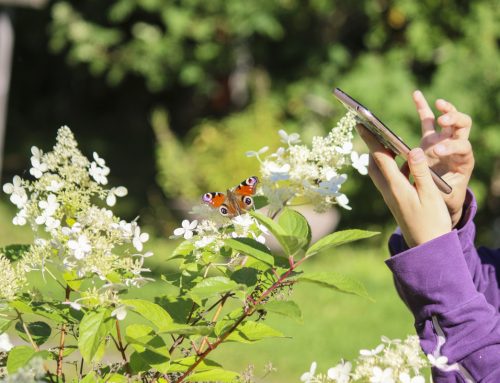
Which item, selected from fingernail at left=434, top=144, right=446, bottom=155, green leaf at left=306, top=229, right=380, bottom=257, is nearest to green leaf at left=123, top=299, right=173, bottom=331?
green leaf at left=306, top=229, right=380, bottom=257

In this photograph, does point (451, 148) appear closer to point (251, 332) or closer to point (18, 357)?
point (251, 332)

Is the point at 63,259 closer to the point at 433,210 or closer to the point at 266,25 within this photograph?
the point at 433,210

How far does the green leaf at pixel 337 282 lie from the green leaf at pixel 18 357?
37 cm

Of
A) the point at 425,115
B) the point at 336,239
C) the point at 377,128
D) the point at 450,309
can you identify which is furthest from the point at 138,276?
the point at 425,115

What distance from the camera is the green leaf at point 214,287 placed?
1.07 m

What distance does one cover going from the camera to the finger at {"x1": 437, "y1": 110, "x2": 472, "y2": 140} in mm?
1812

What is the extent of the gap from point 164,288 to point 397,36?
366cm

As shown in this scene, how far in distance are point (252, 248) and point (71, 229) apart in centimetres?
25

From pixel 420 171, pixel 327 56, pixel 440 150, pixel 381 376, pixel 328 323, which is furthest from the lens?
pixel 327 56

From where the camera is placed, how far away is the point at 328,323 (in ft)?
19.5

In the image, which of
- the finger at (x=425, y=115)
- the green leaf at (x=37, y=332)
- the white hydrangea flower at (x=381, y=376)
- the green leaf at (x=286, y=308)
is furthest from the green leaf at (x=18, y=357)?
Answer: the finger at (x=425, y=115)

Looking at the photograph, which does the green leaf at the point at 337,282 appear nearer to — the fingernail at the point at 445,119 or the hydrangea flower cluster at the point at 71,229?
the hydrangea flower cluster at the point at 71,229

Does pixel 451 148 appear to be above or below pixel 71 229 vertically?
above

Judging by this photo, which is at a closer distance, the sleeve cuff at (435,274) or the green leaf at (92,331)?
the green leaf at (92,331)
